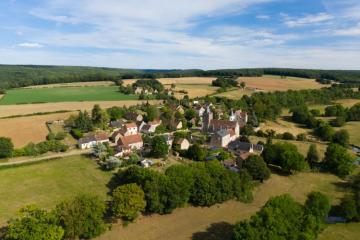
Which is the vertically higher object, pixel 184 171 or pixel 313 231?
pixel 184 171

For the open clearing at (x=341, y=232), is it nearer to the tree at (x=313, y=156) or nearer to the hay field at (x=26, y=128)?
the tree at (x=313, y=156)

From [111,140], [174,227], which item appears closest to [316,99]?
[111,140]

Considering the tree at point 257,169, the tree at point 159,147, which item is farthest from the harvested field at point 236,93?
the tree at point 257,169

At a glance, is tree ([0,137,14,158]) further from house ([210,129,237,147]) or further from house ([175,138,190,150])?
house ([210,129,237,147])

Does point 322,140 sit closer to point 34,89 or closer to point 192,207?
point 192,207

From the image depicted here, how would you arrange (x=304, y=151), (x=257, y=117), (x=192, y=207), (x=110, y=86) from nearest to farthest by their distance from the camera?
(x=192, y=207), (x=304, y=151), (x=257, y=117), (x=110, y=86)

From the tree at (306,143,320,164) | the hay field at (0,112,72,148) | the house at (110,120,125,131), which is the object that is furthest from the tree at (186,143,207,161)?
the hay field at (0,112,72,148)

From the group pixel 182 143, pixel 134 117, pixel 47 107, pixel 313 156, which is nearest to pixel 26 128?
pixel 134 117
